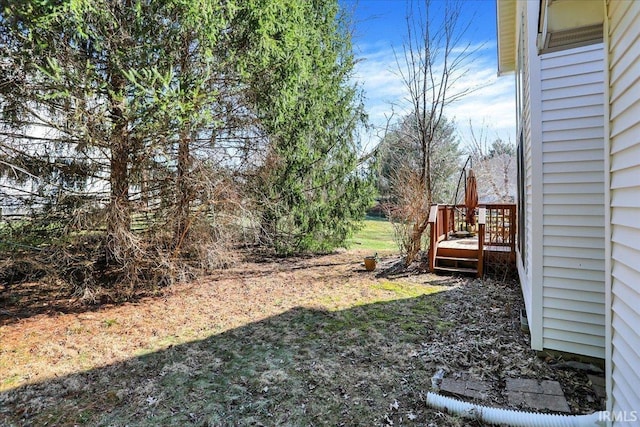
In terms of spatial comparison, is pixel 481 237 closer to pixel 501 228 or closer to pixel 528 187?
pixel 501 228

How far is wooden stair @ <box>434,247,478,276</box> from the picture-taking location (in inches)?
281

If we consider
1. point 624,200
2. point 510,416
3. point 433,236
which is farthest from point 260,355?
point 433,236

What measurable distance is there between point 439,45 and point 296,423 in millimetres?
10305

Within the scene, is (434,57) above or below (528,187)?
above

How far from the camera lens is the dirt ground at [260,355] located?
110 inches

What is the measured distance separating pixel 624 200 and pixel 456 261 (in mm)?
5743

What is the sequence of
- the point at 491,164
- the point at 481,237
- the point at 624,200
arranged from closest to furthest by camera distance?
the point at 624,200 → the point at 481,237 → the point at 491,164

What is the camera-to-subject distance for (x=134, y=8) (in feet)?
14.3

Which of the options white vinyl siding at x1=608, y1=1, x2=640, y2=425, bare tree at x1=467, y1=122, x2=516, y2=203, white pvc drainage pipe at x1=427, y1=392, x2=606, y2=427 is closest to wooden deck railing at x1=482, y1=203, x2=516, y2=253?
white pvc drainage pipe at x1=427, y1=392, x2=606, y2=427

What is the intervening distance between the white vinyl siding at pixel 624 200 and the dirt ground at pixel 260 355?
1.05 meters

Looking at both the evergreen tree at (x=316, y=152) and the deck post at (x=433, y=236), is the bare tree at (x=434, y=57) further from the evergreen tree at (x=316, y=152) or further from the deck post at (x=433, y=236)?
the deck post at (x=433, y=236)

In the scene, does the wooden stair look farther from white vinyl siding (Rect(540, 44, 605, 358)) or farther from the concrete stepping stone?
the concrete stepping stone

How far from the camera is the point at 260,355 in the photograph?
3.80 meters

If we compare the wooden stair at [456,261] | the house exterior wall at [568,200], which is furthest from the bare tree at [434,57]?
the house exterior wall at [568,200]
